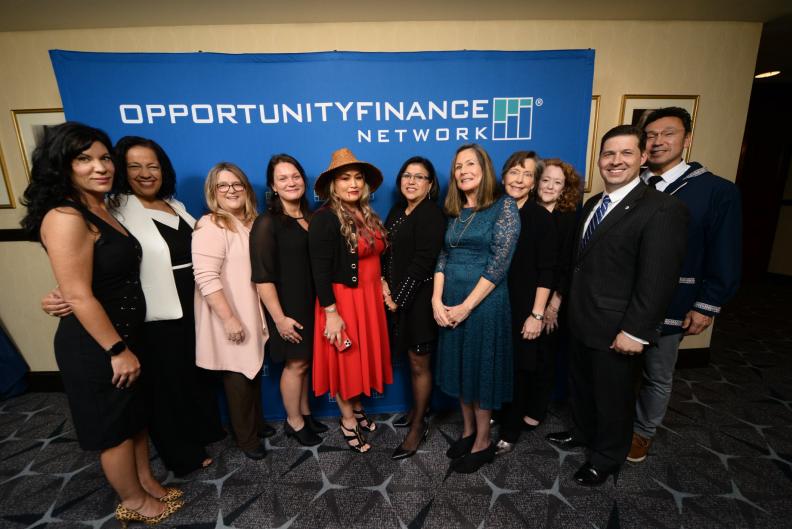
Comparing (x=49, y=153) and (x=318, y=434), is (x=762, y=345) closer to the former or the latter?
(x=318, y=434)

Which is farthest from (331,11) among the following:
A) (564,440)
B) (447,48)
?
(564,440)

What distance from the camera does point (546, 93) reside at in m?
2.15

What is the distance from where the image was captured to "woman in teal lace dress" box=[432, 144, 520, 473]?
1.66 metres

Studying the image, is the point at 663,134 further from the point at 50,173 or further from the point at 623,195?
the point at 50,173

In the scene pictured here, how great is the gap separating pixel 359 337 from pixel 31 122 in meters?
3.23

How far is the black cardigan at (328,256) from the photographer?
1.75 meters

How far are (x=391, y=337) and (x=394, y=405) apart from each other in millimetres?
707

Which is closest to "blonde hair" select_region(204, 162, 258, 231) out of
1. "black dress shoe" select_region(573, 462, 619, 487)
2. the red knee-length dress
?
the red knee-length dress

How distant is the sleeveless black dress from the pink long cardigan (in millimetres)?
290

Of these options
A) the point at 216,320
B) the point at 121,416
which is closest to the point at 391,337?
the point at 216,320

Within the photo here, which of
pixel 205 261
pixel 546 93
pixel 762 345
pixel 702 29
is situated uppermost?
pixel 702 29

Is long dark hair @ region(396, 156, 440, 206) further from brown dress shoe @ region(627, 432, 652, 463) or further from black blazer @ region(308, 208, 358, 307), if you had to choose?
brown dress shoe @ region(627, 432, 652, 463)

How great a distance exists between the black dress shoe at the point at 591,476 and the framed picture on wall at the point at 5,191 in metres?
4.75

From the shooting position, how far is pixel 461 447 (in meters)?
2.04
